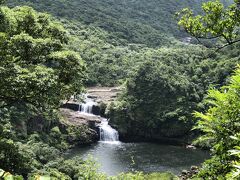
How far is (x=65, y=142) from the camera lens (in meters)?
52.5

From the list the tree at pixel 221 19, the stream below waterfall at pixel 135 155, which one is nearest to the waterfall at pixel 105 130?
the stream below waterfall at pixel 135 155

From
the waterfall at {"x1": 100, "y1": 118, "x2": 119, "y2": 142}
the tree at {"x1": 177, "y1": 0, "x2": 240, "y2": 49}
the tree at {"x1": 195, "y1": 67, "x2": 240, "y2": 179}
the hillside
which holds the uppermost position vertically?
the hillside

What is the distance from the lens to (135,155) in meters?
49.8

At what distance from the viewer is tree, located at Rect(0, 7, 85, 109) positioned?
16062mm

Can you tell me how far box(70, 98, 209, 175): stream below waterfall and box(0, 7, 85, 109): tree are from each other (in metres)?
23.7

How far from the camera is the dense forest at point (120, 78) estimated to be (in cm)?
1000

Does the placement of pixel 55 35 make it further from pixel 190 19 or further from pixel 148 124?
pixel 148 124

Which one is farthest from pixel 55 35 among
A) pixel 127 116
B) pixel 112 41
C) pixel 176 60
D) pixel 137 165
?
pixel 112 41

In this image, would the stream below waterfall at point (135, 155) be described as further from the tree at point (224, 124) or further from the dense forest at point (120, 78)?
the tree at point (224, 124)

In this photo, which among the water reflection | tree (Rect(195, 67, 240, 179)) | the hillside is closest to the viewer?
tree (Rect(195, 67, 240, 179))

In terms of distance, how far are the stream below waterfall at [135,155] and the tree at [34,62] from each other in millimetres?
23709

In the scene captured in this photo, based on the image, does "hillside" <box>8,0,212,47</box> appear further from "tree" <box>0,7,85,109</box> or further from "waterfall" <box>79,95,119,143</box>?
"tree" <box>0,7,85,109</box>

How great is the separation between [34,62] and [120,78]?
6408 centimetres

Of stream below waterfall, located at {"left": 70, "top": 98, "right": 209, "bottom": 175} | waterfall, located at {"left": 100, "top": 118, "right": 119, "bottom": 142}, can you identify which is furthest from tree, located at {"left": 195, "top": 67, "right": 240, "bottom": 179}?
waterfall, located at {"left": 100, "top": 118, "right": 119, "bottom": 142}
